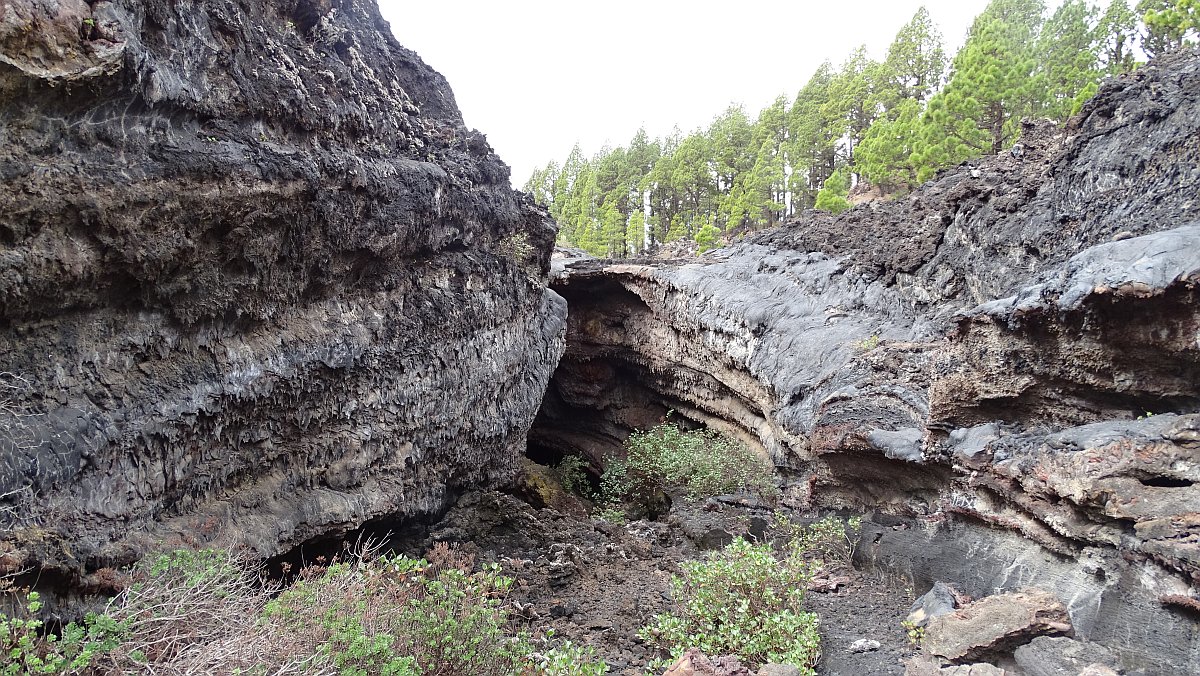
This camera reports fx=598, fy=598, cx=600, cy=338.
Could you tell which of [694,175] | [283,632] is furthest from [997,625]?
[694,175]

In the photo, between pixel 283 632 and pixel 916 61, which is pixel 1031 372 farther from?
pixel 916 61

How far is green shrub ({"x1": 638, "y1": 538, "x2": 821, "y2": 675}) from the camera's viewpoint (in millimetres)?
5438

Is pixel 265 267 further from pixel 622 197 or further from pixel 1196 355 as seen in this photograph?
pixel 622 197

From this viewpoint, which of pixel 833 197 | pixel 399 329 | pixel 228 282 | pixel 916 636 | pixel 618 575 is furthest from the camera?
pixel 833 197

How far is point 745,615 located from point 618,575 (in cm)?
379

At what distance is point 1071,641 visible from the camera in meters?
4.14

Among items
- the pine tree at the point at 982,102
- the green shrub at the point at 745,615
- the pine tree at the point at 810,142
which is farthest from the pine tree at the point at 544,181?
the green shrub at the point at 745,615

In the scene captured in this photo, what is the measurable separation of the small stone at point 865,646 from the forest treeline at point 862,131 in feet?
27.8

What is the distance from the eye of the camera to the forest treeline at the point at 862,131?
1778 centimetres

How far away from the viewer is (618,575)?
9305 millimetres

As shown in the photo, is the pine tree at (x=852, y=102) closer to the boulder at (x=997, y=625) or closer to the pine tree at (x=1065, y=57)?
the pine tree at (x=1065, y=57)

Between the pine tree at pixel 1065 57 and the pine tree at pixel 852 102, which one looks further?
the pine tree at pixel 852 102

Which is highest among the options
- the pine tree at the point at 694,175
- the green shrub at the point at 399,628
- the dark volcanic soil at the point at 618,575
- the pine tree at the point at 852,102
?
the pine tree at the point at 852,102

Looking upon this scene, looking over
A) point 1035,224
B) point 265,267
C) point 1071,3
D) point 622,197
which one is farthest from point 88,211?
point 622,197
